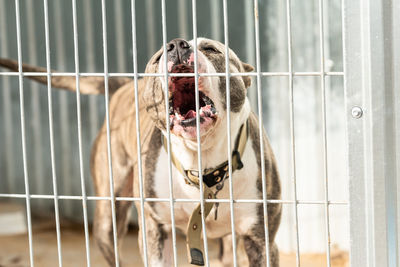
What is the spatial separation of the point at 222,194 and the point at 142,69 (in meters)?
1.94

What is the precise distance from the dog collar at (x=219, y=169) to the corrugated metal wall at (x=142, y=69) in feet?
4.09

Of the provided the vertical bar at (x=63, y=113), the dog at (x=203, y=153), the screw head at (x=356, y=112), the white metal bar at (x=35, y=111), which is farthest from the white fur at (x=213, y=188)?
the white metal bar at (x=35, y=111)

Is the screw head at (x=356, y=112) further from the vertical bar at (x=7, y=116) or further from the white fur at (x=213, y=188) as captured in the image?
the vertical bar at (x=7, y=116)

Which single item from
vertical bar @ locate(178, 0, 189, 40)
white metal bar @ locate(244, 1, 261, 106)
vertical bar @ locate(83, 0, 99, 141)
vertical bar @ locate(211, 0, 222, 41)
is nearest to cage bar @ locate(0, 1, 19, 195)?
vertical bar @ locate(83, 0, 99, 141)

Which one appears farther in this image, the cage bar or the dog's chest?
the cage bar

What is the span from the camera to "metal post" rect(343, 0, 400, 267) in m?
1.49

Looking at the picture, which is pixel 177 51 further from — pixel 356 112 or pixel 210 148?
pixel 356 112

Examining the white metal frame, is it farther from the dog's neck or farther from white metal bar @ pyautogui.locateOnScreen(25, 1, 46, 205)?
white metal bar @ pyautogui.locateOnScreen(25, 1, 46, 205)

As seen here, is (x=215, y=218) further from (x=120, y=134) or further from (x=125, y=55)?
(x=125, y=55)

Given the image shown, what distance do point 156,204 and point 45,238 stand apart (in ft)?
6.74

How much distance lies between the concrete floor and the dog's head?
1.60 metres

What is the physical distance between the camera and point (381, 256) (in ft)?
4.99

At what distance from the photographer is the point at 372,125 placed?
151 centimetres

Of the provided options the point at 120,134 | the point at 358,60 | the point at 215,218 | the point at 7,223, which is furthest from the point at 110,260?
the point at 358,60
